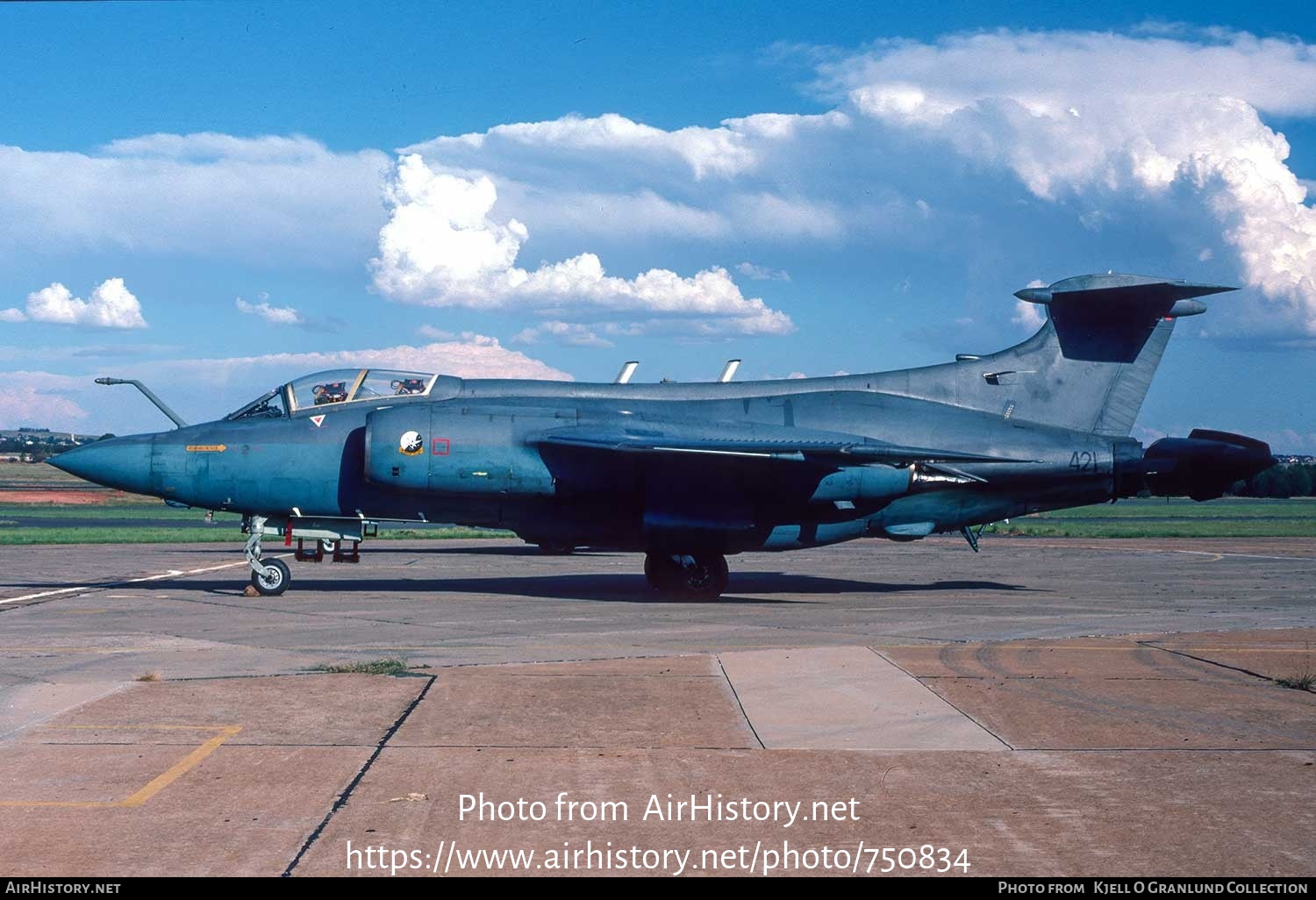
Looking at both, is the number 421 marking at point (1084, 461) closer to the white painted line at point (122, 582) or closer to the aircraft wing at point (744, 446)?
the aircraft wing at point (744, 446)

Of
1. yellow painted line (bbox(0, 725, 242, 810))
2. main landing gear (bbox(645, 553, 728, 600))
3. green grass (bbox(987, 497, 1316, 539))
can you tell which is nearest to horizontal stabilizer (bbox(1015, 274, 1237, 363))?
main landing gear (bbox(645, 553, 728, 600))

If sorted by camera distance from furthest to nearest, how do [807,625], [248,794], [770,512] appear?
1. [770,512]
2. [807,625]
3. [248,794]

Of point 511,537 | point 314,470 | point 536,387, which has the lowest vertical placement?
point 511,537

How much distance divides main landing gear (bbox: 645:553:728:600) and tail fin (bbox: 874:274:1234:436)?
13.9ft

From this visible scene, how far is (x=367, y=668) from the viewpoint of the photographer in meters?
11.0

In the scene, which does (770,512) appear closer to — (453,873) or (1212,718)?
(1212,718)

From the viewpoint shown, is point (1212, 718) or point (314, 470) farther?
point (314, 470)

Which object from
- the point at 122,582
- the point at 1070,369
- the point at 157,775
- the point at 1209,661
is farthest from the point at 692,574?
the point at 157,775

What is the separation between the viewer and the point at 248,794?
22.2ft

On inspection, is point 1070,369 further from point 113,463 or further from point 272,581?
point 113,463

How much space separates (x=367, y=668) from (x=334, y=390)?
29.2 ft

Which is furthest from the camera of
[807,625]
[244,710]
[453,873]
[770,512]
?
[770,512]

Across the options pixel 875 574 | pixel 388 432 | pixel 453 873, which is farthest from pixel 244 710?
pixel 875 574

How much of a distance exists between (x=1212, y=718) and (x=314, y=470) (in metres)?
13.2
